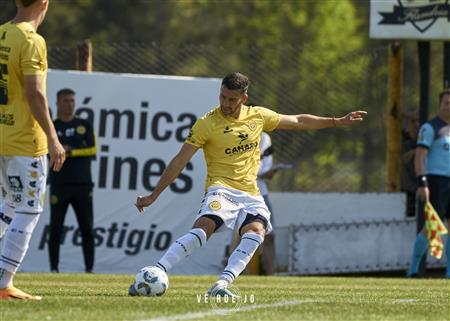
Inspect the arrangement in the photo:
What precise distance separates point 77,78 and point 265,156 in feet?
8.90

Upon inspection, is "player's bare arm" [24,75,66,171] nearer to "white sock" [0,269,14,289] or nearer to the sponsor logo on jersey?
"white sock" [0,269,14,289]

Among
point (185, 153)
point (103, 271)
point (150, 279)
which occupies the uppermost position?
point (185, 153)

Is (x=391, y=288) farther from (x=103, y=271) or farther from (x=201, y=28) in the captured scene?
(x=201, y=28)

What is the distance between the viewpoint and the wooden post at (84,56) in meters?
16.2

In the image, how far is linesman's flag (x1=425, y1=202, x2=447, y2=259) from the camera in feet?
47.4

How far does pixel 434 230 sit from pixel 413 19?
2.88 metres

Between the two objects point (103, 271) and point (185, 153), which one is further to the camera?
point (103, 271)

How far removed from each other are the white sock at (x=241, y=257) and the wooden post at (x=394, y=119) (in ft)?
25.6

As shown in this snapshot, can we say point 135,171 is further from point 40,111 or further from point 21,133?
point 40,111

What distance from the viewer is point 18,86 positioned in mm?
7883

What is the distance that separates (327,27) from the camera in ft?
115

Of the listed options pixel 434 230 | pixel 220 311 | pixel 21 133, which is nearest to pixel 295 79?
pixel 434 230

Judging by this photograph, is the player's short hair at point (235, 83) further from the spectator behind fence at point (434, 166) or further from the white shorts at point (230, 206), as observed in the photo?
the spectator behind fence at point (434, 166)

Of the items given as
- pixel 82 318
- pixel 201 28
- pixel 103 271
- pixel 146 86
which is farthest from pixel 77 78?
pixel 201 28
